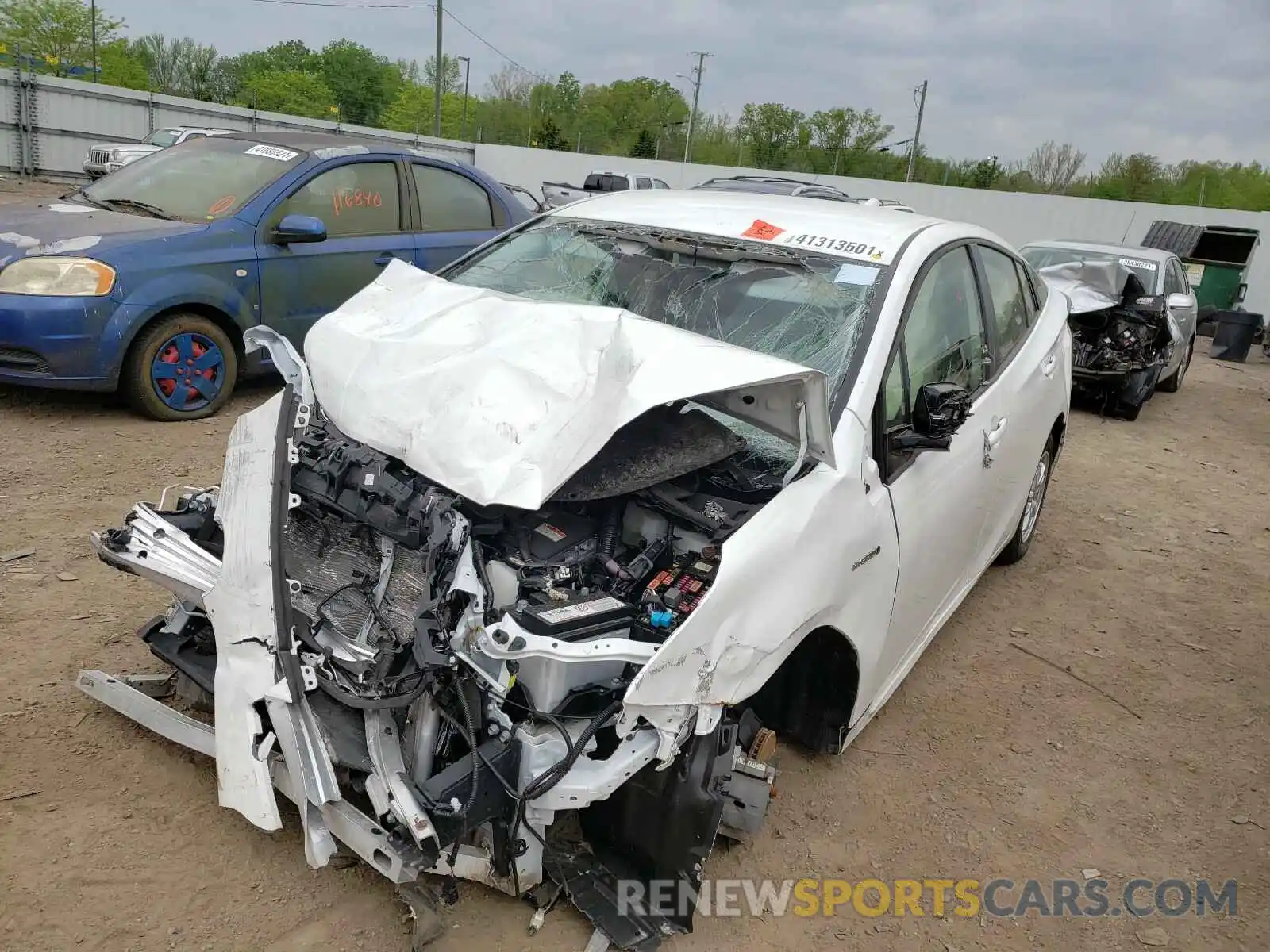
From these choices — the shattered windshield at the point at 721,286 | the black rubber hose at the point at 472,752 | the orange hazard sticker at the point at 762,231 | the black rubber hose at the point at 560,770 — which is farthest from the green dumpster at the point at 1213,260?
the black rubber hose at the point at 472,752

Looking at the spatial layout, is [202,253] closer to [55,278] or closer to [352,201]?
[55,278]

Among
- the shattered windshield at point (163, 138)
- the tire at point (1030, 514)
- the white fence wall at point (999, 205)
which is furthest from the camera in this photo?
the white fence wall at point (999, 205)

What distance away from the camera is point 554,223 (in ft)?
12.4

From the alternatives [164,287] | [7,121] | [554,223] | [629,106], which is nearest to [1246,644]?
[554,223]

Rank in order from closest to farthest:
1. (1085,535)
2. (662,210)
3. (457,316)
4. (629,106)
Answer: (457,316) → (662,210) → (1085,535) → (629,106)

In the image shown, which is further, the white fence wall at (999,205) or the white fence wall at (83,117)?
the white fence wall at (999,205)

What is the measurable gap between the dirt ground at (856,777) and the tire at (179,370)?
0.52 ft

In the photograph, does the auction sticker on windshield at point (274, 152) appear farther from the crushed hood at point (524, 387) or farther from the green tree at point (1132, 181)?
the green tree at point (1132, 181)

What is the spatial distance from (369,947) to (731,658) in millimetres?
1121

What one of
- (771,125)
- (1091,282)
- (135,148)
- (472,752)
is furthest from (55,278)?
(771,125)

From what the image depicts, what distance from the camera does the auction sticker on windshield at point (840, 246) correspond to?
310 centimetres

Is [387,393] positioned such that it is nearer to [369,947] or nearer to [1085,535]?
[369,947]

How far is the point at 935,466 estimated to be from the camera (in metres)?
3.03

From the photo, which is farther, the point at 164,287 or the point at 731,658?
the point at 164,287
